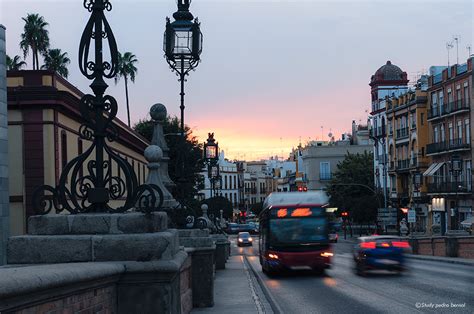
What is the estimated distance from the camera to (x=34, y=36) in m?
69.0

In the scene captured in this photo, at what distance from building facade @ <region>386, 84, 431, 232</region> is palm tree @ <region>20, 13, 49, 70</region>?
3843 centimetres

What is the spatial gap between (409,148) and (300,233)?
182 feet

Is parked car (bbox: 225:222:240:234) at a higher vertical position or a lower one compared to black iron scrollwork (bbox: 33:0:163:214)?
lower

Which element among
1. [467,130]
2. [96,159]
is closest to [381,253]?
[96,159]

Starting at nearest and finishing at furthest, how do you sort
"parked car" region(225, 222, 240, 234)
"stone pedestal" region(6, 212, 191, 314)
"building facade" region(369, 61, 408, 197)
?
"stone pedestal" region(6, 212, 191, 314) → "building facade" region(369, 61, 408, 197) → "parked car" region(225, 222, 240, 234)

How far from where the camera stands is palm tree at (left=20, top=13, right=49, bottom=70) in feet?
226

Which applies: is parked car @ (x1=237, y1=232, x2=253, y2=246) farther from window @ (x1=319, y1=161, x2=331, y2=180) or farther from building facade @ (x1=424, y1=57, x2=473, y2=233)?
window @ (x1=319, y1=161, x2=331, y2=180)

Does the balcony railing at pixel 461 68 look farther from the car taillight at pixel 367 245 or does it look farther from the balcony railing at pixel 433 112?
the car taillight at pixel 367 245

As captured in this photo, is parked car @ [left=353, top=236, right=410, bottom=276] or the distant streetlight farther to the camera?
parked car @ [left=353, top=236, right=410, bottom=276]

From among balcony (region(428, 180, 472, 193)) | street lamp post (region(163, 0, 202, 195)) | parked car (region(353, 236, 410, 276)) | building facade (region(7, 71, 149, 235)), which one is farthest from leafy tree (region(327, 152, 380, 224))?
street lamp post (region(163, 0, 202, 195))

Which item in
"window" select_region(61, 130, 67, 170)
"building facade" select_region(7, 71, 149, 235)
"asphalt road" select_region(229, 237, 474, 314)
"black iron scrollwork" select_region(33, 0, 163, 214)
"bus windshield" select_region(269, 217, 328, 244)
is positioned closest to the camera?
"black iron scrollwork" select_region(33, 0, 163, 214)

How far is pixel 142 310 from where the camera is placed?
7.16m

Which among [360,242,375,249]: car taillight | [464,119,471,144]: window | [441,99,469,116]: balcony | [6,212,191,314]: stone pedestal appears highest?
[441,99,469,116]: balcony

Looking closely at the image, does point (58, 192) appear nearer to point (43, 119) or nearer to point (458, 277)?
point (458, 277)
